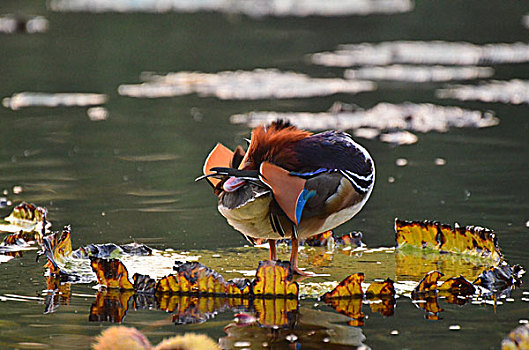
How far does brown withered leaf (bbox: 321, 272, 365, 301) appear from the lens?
6254 mm

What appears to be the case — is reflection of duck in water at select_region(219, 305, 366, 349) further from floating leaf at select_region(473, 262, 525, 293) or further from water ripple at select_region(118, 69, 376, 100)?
water ripple at select_region(118, 69, 376, 100)

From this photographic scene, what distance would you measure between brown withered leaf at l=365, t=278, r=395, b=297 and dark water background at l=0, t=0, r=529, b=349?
93 mm

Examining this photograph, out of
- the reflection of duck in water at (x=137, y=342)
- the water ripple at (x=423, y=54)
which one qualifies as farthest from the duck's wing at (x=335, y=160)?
the water ripple at (x=423, y=54)

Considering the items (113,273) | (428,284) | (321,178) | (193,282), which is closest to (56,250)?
(113,273)

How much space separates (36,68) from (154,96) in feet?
12.4

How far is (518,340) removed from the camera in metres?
5.04

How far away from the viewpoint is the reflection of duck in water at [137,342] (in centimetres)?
467

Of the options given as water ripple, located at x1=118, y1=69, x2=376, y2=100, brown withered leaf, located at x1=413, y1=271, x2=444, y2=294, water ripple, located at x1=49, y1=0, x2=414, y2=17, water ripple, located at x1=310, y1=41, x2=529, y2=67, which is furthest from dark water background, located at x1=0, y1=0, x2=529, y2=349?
water ripple, located at x1=49, y1=0, x2=414, y2=17

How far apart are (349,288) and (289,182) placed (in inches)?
29.6

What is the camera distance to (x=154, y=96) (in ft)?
54.1

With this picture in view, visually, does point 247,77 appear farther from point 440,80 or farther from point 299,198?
point 299,198

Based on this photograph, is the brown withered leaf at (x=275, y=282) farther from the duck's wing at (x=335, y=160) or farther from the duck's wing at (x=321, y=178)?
the duck's wing at (x=335, y=160)

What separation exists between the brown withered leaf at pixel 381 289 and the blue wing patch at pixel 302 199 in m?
0.62

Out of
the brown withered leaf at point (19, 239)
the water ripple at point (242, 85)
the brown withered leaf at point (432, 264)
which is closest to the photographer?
the brown withered leaf at point (432, 264)
